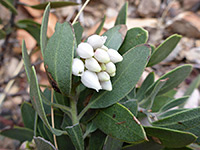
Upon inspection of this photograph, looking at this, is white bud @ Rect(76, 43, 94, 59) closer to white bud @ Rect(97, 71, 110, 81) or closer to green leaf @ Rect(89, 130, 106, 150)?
white bud @ Rect(97, 71, 110, 81)

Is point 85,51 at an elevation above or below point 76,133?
above

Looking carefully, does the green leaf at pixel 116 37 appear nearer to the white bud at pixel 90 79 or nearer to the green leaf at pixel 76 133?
the white bud at pixel 90 79

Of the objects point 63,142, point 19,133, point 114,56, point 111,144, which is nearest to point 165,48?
point 114,56

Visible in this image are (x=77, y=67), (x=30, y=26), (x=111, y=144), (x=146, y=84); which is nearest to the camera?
(x=77, y=67)

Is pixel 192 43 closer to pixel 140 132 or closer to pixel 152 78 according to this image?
pixel 152 78

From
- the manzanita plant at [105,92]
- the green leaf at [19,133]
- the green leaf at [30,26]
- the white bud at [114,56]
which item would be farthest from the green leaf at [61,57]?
the green leaf at [30,26]

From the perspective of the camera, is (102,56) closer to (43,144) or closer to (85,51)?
(85,51)
